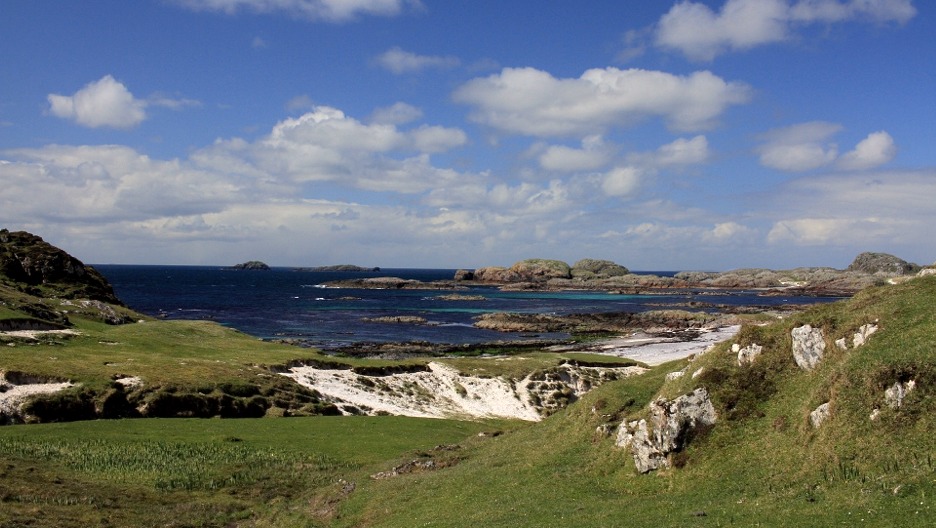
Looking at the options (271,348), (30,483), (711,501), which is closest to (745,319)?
(271,348)

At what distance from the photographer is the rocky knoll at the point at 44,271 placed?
104062 millimetres

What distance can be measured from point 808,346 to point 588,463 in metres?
12.3

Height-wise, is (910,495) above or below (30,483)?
above

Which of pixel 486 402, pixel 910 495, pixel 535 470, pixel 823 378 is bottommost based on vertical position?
pixel 486 402

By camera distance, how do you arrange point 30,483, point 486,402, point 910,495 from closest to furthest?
point 910,495
point 30,483
point 486,402

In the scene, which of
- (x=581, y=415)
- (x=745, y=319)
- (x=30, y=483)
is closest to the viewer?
(x=30, y=483)

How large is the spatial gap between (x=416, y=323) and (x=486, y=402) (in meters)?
90.7

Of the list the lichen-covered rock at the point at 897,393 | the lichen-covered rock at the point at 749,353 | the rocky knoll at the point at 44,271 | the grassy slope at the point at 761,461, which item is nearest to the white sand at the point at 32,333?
the rocky knoll at the point at 44,271

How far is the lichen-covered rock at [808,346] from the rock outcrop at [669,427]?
5006mm

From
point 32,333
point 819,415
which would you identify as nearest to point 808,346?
point 819,415

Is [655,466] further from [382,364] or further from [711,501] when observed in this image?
[382,364]

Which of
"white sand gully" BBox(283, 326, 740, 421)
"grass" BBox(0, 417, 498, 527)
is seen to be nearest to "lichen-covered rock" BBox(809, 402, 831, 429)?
"grass" BBox(0, 417, 498, 527)

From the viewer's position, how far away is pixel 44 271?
360 ft

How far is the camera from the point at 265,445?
45.0 meters
